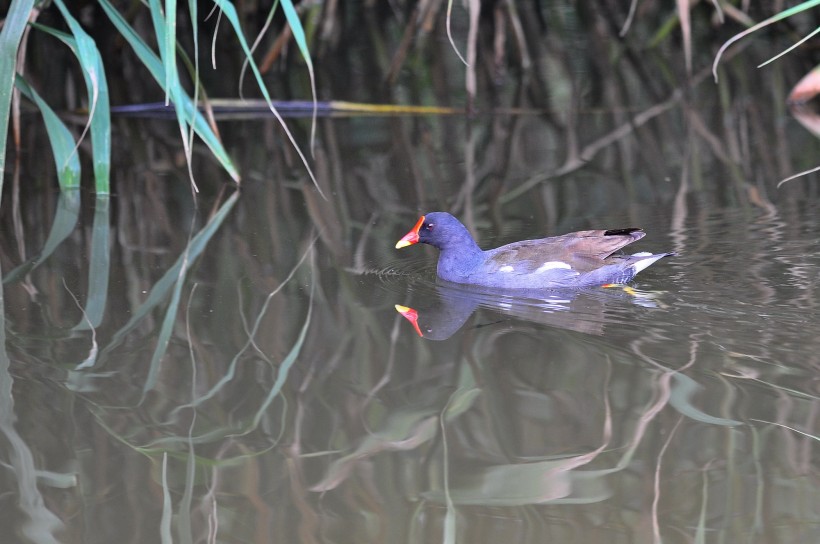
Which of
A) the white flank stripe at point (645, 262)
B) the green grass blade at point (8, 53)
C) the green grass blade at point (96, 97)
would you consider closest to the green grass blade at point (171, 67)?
the green grass blade at point (96, 97)

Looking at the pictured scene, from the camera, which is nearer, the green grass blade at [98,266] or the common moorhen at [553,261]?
the green grass blade at [98,266]

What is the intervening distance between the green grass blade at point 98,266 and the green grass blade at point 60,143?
242mm

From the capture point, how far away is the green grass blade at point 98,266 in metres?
4.27

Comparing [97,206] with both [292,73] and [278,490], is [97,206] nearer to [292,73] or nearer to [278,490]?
[278,490]

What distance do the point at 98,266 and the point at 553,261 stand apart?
1854mm

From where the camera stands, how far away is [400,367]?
375cm

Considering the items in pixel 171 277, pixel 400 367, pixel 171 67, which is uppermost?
pixel 171 67

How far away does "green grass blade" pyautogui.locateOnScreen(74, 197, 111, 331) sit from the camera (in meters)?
4.27

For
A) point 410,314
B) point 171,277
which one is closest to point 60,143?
point 171,277

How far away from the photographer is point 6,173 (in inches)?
262

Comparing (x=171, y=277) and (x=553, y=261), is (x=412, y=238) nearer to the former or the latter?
(x=553, y=261)

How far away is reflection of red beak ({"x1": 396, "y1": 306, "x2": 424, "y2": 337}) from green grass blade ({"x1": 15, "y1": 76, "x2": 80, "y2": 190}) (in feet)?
6.79

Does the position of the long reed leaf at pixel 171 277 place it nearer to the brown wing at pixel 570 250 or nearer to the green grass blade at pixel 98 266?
the green grass blade at pixel 98 266

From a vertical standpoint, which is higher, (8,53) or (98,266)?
(8,53)
